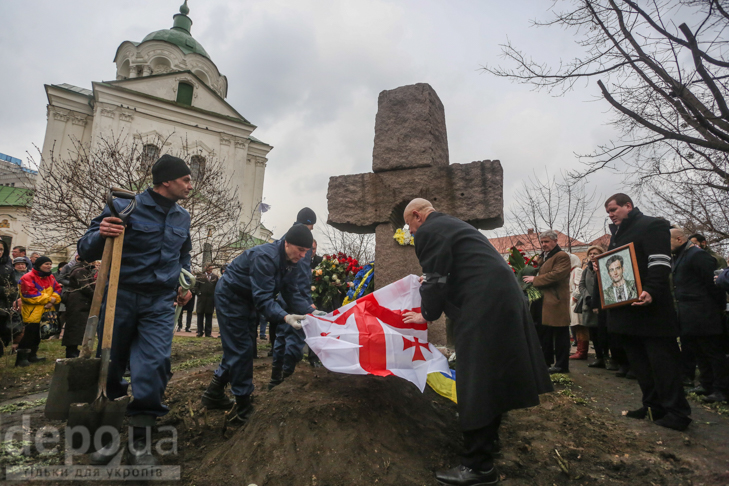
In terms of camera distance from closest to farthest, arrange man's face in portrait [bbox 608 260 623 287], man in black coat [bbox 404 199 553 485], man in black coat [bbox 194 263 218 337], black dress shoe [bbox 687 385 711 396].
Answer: man in black coat [bbox 404 199 553 485] → man's face in portrait [bbox 608 260 623 287] → black dress shoe [bbox 687 385 711 396] → man in black coat [bbox 194 263 218 337]

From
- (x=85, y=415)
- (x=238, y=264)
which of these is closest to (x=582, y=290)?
(x=238, y=264)

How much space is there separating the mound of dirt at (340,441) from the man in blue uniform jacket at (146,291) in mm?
574

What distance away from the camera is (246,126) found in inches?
1062

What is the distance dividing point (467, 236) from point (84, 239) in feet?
8.80

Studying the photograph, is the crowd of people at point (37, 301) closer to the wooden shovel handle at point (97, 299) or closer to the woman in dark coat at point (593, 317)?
the wooden shovel handle at point (97, 299)

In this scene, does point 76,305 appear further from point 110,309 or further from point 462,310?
point 462,310

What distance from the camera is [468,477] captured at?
2.28 m

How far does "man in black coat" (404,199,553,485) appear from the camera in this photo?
2.33 m

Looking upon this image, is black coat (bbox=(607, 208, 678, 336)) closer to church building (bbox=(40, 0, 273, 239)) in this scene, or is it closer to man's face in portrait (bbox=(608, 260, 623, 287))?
man's face in portrait (bbox=(608, 260, 623, 287))

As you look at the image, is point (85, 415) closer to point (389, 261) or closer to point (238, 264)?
point (238, 264)

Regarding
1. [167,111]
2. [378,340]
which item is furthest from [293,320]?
[167,111]

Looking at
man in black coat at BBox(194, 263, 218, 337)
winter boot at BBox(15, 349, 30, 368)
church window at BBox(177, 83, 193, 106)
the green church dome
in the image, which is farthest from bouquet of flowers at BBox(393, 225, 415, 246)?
the green church dome

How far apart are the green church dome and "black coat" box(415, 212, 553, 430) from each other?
107 ft

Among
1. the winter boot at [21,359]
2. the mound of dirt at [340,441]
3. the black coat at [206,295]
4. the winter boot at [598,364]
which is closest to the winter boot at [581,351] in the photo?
the winter boot at [598,364]
